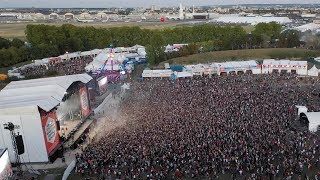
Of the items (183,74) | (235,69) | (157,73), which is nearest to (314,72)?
(235,69)

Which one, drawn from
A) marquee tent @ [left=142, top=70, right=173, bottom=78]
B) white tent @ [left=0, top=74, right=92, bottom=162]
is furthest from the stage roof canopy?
marquee tent @ [left=142, top=70, right=173, bottom=78]

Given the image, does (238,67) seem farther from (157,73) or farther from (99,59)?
(99,59)

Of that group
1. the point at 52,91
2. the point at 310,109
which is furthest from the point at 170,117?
the point at 310,109

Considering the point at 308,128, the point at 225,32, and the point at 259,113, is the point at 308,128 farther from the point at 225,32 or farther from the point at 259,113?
the point at 225,32

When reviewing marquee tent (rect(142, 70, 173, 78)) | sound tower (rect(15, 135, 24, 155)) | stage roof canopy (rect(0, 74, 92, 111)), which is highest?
stage roof canopy (rect(0, 74, 92, 111))

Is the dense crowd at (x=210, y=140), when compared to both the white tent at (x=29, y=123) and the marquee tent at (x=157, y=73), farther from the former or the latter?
the marquee tent at (x=157, y=73)

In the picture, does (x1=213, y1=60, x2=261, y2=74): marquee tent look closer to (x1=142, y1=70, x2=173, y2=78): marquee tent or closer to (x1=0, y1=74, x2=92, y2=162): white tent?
(x1=142, y1=70, x2=173, y2=78): marquee tent
